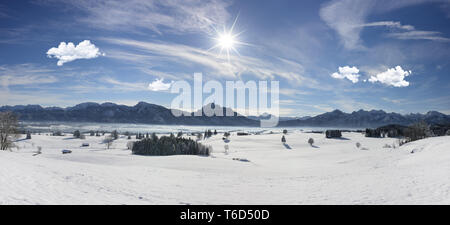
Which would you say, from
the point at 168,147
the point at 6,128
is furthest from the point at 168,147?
the point at 6,128

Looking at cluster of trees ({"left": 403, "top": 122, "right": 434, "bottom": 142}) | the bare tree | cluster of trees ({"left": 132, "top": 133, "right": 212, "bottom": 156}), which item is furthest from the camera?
cluster of trees ({"left": 403, "top": 122, "right": 434, "bottom": 142})

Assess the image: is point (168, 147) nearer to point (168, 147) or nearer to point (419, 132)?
point (168, 147)

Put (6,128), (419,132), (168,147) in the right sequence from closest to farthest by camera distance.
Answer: (6,128), (168,147), (419,132)

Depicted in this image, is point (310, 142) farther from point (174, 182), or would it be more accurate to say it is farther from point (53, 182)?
point (53, 182)

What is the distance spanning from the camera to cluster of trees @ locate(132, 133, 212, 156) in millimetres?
56875

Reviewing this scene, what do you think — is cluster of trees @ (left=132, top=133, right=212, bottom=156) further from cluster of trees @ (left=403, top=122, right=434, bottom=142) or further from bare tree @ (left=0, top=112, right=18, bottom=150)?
cluster of trees @ (left=403, top=122, right=434, bottom=142)

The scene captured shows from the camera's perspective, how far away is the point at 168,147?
188 feet

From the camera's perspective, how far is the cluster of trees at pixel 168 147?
56.9 metres

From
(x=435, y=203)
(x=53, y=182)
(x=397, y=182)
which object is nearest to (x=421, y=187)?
(x=397, y=182)

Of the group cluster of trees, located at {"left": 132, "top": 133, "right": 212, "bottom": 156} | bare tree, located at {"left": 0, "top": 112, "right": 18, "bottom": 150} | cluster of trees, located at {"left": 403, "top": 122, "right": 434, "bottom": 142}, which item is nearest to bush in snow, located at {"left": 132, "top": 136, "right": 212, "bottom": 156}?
cluster of trees, located at {"left": 132, "top": 133, "right": 212, "bottom": 156}

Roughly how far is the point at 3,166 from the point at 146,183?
774cm
